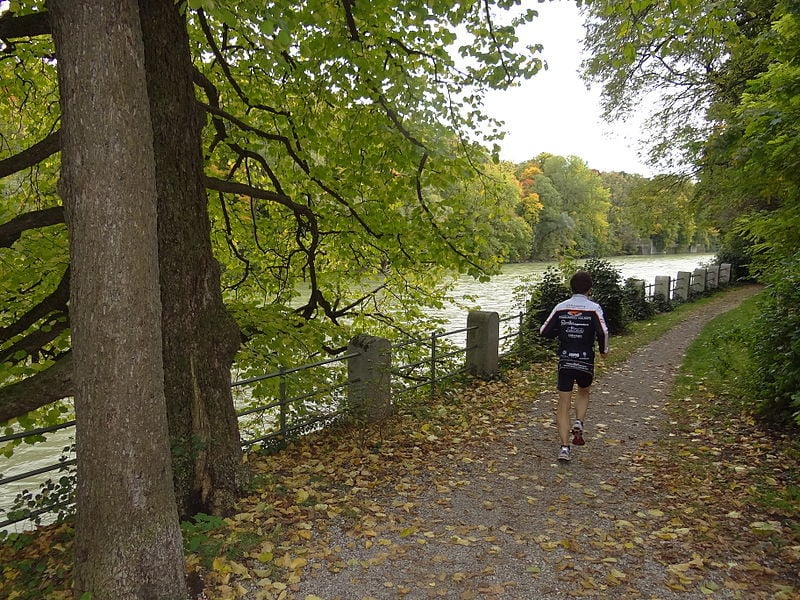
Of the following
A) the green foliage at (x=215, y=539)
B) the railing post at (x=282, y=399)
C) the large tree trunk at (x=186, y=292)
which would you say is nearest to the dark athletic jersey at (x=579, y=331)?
the railing post at (x=282, y=399)

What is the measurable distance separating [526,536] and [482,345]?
16.5 feet

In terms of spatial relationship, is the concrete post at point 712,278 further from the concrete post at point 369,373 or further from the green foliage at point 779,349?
the concrete post at point 369,373

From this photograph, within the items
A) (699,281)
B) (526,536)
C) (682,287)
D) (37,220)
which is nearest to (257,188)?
(37,220)

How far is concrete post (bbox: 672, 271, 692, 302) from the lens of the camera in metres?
20.8

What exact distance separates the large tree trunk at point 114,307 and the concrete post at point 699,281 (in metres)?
23.2

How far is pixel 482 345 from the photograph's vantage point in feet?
29.9

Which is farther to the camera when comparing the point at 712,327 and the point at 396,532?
the point at 712,327

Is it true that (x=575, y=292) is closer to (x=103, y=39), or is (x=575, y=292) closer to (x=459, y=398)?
(x=459, y=398)

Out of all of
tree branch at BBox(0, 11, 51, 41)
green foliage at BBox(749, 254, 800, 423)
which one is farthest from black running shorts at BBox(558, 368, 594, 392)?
tree branch at BBox(0, 11, 51, 41)

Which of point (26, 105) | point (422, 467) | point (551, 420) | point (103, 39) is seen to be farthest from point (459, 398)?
point (26, 105)

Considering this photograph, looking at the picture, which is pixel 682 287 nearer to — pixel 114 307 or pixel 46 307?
pixel 46 307

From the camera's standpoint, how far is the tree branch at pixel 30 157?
403 cm

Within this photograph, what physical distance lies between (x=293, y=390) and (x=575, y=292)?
3.38m

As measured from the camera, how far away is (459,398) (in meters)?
8.07
